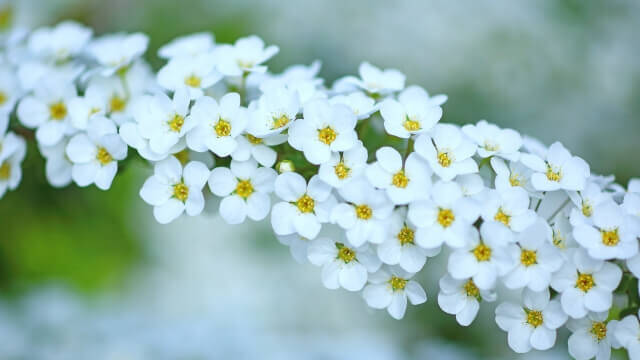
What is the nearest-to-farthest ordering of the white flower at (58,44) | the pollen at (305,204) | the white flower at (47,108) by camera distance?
the pollen at (305,204), the white flower at (47,108), the white flower at (58,44)

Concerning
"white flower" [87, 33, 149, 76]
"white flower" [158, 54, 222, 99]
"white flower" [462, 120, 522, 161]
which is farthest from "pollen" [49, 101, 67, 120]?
"white flower" [462, 120, 522, 161]

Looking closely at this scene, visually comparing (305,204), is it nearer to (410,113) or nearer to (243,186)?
(243,186)

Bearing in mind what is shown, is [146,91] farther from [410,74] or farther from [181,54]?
[410,74]

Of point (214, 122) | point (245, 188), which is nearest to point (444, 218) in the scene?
point (245, 188)

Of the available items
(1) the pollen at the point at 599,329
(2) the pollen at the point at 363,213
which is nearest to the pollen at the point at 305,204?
(2) the pollen at the point at 363,213

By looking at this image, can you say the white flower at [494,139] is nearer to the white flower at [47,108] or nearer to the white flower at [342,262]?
the white flower at [342,262]
